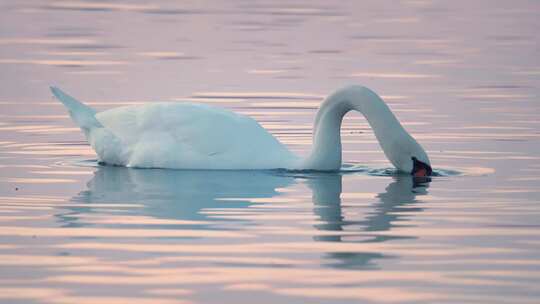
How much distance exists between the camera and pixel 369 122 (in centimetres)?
1423

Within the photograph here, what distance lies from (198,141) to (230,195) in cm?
172

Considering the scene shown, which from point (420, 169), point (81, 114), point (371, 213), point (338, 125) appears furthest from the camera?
point (81, 114)

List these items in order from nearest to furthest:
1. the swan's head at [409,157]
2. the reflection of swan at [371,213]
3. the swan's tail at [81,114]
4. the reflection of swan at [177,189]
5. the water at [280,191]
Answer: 1. the water at [280,191]
2. the reflection of swan at [371,213]
3. the reflection of swan at [177,189]
4. the swan's head at [409,157]
5. the swan's tail at [81,114]

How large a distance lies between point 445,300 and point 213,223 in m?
2.80

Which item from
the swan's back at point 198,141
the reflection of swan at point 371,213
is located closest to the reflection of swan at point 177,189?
the swan's back at point 198,141

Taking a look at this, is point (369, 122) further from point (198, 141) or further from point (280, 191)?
point (280, 191)

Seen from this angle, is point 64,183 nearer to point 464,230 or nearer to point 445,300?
point 464,230

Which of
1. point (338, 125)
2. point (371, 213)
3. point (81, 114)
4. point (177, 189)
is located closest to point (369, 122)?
point (338, 125)

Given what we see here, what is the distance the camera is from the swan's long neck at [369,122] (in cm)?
1388

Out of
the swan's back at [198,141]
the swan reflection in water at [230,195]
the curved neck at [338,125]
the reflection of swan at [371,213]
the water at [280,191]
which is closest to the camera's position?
the water at [280,191]

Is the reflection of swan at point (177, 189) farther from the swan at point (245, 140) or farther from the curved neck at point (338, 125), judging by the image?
the curved neck at point (338, 125)

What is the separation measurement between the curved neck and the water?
0.77 feet

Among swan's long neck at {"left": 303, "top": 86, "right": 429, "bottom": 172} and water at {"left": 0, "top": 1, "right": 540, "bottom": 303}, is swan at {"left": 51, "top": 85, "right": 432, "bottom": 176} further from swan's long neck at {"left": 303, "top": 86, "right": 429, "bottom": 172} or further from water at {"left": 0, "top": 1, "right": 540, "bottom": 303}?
water at {"left": 0, "top": 1, "right": 540, "bottom": 303}

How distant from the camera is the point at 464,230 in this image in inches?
428
